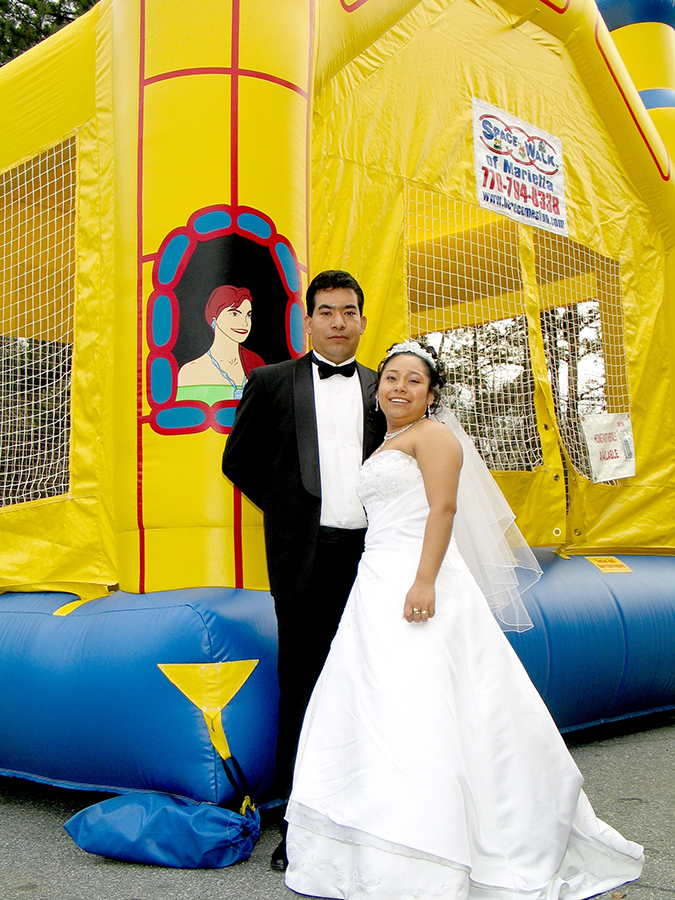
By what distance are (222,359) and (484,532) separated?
1.04 metres

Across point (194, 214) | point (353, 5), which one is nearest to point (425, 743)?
point (194, 214)

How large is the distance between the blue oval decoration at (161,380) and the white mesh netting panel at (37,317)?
80 cm

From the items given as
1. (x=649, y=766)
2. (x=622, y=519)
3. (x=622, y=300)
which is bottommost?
(x=649, y=766)

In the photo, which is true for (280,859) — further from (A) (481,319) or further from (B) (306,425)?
(A) (481,319)

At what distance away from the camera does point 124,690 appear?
2.68 m

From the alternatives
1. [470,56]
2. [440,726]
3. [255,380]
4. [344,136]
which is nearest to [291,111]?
[344,136]

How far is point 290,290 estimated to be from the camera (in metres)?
3.06

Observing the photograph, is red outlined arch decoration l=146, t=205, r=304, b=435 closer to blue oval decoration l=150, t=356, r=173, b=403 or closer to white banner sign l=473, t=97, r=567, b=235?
blue oval decoration l=150, t=356, r=173, b=403

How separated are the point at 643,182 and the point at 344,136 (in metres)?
2.33

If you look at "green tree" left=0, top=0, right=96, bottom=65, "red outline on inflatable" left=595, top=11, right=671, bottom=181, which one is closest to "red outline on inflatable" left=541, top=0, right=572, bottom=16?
"red outline on inflatable" left=595, top=11, right=671, bottom=181

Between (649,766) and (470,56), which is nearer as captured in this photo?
(649,766)

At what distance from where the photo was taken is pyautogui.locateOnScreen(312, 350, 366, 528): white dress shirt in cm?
262

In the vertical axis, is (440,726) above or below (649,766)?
above

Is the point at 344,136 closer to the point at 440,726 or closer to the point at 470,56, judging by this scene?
the point at 470,56
